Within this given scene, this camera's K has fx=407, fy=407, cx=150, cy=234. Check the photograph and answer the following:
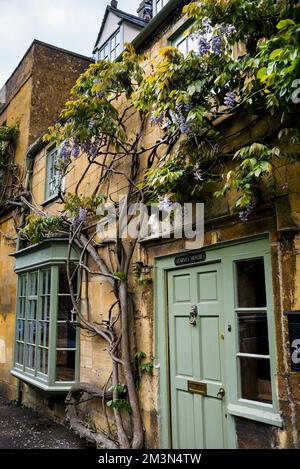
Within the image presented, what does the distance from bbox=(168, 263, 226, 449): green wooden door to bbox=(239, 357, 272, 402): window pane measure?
288 millimetres

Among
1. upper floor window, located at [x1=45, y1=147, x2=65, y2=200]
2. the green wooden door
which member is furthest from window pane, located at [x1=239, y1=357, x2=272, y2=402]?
upper floor window, located at [x1=45, y1=147, x2=65, y2=200]

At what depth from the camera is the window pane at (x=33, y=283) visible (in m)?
8.40

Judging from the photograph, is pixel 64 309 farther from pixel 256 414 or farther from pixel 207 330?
pixel 256 414

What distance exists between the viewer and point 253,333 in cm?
417

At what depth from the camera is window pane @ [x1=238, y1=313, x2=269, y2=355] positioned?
4.04 meters

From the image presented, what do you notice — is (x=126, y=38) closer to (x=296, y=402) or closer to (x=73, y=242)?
(x=73, y=242)

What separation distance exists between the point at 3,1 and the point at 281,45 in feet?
16.9

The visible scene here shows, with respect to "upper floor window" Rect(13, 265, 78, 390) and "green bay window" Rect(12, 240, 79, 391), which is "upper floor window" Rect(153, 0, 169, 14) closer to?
"green bay window" Rect(12, 240, 79, 391)

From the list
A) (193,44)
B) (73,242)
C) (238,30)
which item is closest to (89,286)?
(73,242)

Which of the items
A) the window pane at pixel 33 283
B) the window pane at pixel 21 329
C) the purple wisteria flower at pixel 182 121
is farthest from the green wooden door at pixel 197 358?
the window pane at pixel 21 329

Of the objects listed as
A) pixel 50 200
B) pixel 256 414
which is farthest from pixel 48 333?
pixel 256 414

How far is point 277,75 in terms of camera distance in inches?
123

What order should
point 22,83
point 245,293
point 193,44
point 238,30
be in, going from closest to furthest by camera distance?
point 238,30 < point 245,293 < point 193,44 < point 22,83

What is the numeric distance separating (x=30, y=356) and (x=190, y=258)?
15.7 ft
